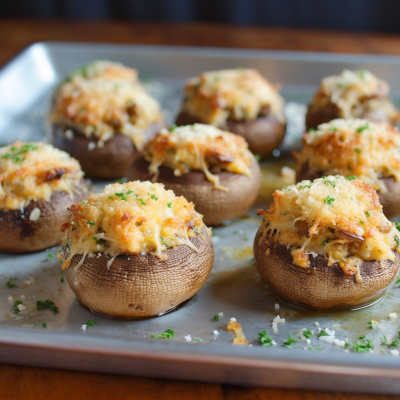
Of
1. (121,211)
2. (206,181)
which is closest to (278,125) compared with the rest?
(206,181)

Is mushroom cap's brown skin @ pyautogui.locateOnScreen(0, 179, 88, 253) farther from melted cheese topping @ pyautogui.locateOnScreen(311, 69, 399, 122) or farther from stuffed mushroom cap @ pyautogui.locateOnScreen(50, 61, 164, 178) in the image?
melted cheese topping @ pyautogui.locateOnScreen(311, 69, 399, 122)

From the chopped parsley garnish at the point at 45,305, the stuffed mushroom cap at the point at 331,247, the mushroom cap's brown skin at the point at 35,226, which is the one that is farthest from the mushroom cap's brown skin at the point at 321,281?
the mushroom cap's brown skin at the point at 35,226

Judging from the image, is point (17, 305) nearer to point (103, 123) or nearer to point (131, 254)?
point (131, 254)

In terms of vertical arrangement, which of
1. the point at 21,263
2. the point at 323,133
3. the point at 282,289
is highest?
the point at 323,133

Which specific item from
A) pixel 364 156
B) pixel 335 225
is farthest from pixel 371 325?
pixel 364 156

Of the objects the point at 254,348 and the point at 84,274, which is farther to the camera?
the point at 84,274

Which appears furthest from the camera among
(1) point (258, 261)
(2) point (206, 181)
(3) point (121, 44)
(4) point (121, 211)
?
(3) point (121, 44)

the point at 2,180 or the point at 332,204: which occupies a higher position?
the point at 332,204

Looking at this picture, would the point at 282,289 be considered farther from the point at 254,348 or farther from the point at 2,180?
the point at 2,180
